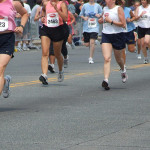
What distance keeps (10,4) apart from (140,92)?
11.5ft

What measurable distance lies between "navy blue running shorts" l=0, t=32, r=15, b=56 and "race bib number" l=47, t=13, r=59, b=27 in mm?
3653

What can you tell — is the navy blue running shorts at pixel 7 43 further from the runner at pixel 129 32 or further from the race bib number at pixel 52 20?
the runner at pixel 129 32

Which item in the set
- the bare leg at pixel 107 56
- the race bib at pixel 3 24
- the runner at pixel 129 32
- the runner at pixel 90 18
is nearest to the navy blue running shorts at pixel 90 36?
the runner at pixel 90 18

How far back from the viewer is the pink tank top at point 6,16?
9680mm

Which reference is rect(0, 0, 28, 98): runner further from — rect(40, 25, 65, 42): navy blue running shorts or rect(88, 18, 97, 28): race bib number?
rect(88, 18, 97, 28): race bib number

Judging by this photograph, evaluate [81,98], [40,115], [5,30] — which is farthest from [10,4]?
[81,98]

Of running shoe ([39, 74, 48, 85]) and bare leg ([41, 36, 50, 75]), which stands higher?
bare leg ([41, 36, 50, 75])

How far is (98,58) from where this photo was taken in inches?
869

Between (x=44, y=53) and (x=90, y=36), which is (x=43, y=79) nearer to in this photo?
(x=44, y=53)

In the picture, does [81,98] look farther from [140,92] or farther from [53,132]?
[53,132]

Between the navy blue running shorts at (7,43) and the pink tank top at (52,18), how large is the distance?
366 centimetres

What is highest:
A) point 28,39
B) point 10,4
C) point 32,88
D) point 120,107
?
point 10,4

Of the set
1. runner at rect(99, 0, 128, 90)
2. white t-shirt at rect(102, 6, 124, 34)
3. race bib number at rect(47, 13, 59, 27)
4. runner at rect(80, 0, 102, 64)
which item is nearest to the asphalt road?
runner at rect(99, 0, 128, 90)

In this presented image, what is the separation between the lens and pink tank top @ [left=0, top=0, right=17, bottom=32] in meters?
9.68
